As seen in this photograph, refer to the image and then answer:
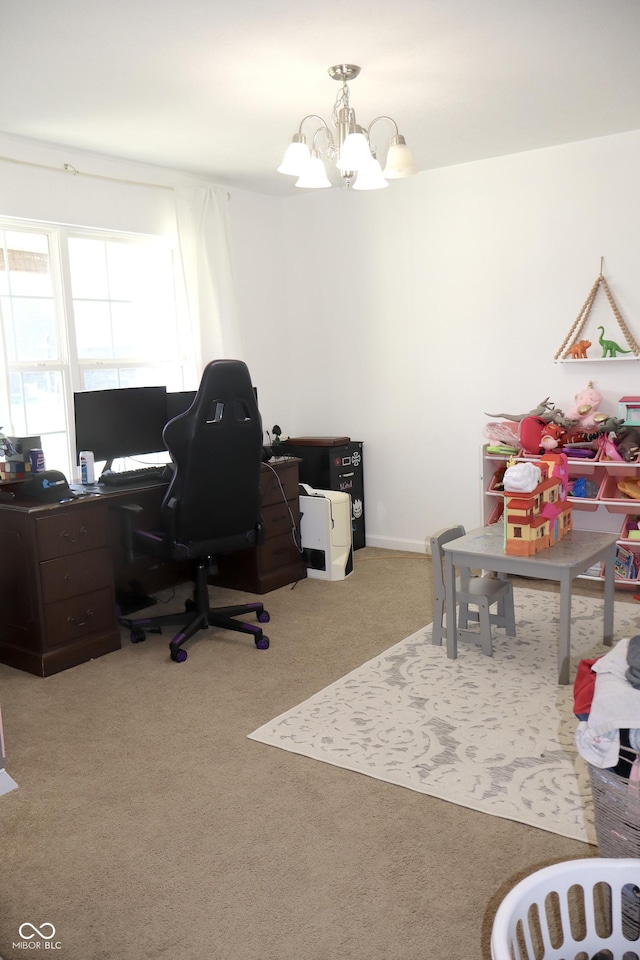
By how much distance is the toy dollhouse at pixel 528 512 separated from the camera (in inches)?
128

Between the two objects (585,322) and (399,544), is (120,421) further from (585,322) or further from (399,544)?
(585,322)

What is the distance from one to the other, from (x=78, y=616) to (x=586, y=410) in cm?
294

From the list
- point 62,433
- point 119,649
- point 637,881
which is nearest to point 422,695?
point 119,649

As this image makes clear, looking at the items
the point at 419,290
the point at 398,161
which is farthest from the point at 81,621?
the point at 419,290

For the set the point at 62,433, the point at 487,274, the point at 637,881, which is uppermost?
the point at 487,274

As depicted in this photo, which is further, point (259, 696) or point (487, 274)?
point (487, 274)

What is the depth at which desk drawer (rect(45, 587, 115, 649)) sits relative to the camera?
351cm

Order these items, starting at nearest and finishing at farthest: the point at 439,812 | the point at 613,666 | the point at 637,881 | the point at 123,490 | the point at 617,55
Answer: the point at 637,881
the point at 613,666
the point at 439,812
the point at 617,55
the point at 123,490

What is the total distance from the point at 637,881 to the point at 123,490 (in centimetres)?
306

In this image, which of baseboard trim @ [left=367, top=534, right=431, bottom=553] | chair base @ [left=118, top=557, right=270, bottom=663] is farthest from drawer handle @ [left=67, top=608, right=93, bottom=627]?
baseboard trim @ [left=367, top=534, right=431, bottom=553]

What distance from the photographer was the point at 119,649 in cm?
381

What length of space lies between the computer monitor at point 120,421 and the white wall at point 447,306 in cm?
163

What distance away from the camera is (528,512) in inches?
127

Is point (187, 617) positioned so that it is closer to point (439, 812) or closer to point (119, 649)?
point (119, 649)
